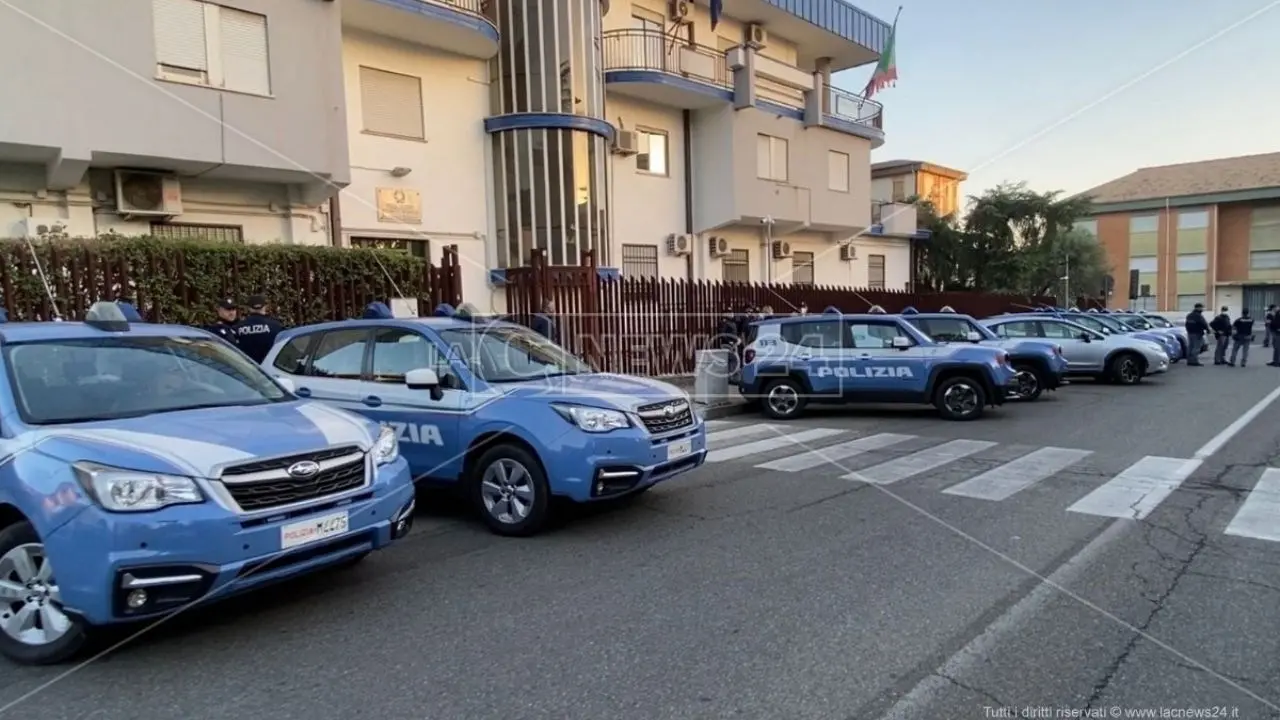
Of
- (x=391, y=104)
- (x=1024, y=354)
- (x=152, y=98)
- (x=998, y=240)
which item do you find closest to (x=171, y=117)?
(x=152, y=98)

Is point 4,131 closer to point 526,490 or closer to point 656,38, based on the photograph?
point 526,490

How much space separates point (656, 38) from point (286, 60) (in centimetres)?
1056

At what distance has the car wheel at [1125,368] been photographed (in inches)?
651

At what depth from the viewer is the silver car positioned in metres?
16.5

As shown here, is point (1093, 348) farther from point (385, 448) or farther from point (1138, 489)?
point (385, 448)

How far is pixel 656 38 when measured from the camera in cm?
2034

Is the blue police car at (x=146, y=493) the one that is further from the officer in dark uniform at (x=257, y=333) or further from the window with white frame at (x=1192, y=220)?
the window with white frame at (x=1192, y=220)

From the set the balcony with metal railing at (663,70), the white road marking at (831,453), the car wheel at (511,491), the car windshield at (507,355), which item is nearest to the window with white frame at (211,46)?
the car windshield at (507,355)

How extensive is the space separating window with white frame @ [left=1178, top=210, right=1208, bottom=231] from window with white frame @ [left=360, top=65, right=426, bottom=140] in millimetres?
56826

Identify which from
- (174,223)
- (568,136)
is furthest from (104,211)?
(568,136)

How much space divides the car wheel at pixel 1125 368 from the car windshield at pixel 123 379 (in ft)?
56.9

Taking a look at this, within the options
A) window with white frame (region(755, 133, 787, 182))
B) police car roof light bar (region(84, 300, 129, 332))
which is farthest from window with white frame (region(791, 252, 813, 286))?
police car roof light bar (region(84, 300, 129, 332))

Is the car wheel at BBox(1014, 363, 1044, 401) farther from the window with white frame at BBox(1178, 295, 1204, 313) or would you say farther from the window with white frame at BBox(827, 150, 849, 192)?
the window with white frame at BBox(1178, 295, 1204, 313)

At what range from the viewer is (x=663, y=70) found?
19953 mm
